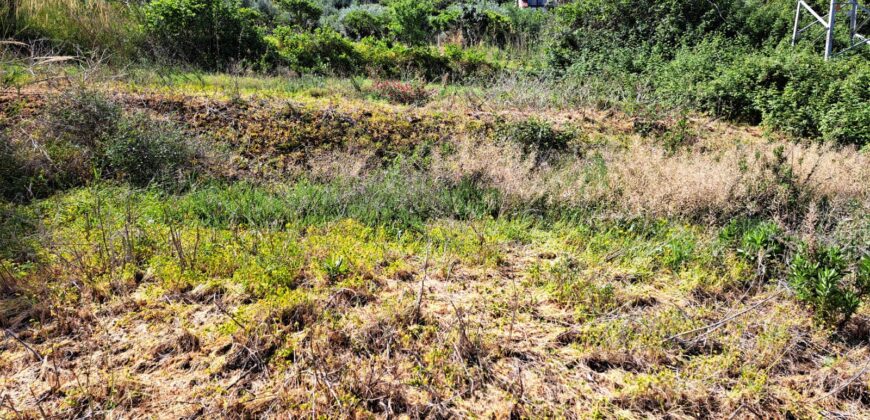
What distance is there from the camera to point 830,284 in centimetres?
336

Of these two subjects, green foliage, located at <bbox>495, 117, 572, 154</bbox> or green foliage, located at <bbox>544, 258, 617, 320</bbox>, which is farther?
green foliage, located at <bbox>495, 117, 572, 154</bbox>

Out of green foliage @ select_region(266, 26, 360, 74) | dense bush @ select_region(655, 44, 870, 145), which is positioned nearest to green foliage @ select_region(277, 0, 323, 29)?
green foliage @ select_region(266, 26, 360, 74)

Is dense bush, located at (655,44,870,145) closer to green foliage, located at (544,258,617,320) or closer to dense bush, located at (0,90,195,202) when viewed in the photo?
green foliage, located at (544,258,617,320)

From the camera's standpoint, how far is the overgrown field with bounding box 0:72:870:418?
276 cm

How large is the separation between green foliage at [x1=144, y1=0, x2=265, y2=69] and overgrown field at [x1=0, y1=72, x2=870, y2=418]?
9.85 ft

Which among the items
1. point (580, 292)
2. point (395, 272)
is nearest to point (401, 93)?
point (395, 272)

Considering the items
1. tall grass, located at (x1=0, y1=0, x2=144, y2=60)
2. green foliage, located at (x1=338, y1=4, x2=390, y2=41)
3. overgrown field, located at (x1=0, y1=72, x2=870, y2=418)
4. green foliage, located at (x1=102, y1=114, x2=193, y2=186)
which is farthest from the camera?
green foliage, located at (x1=338, y1=4, x2=390, y2=41)

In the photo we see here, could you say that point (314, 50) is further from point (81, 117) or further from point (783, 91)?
point (783, 91)

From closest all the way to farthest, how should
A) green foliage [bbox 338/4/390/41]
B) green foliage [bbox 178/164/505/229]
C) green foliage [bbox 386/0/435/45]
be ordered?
green foliage [bbox 178/164/505/229] < green foliage [bbox 386/0/435/45] < green foliage [bbox 338/4/390/41]

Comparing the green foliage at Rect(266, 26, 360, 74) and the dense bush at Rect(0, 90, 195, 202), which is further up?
the green foliage at Rect(266, 26, 360, 74)

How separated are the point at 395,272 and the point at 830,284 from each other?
125 inches

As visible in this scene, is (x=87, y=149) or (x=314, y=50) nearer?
(x=87, y=149)

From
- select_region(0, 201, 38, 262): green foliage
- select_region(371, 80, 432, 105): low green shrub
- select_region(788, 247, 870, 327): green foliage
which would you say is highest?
select_region(371, 80, 432, 105): low green shrub

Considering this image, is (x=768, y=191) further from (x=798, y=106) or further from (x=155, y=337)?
(x=155, y=337)
